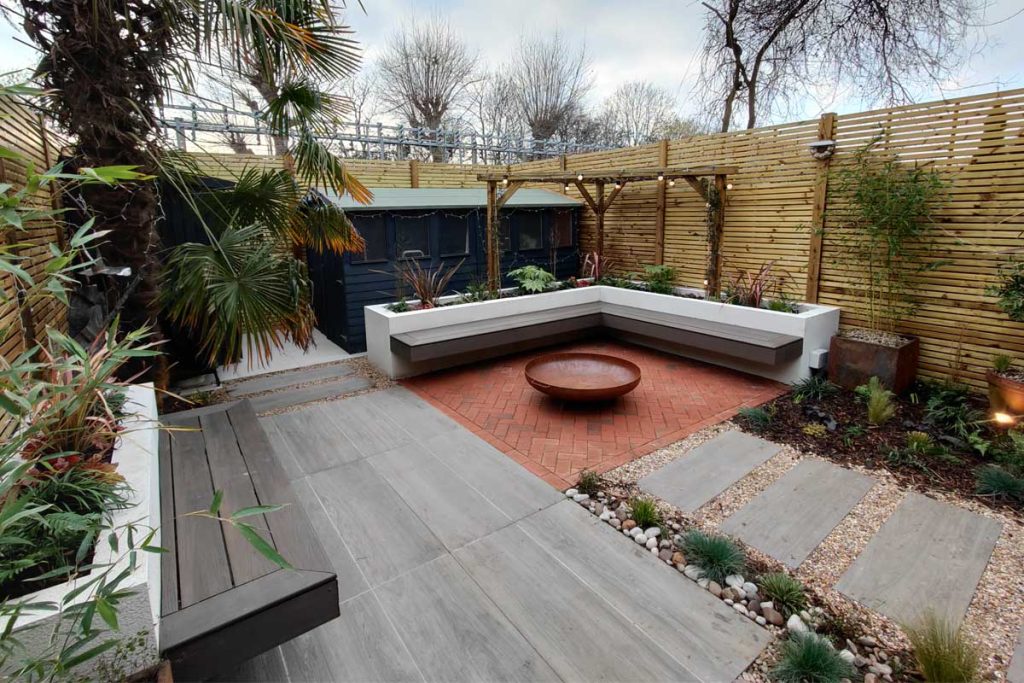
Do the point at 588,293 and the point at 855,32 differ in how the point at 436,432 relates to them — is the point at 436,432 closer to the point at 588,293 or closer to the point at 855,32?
the point at 588,293

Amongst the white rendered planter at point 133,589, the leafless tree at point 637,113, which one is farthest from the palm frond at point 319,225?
the leafless tree at point 637,113

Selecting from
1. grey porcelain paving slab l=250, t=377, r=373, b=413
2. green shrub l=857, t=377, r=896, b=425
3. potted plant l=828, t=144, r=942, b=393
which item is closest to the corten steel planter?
potted plant l=828, t=144, r=942, b=393

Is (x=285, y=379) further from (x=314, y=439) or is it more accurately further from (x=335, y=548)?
(x=335, y=548)

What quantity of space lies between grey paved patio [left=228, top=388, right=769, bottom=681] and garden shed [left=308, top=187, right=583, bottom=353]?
309 centimetres

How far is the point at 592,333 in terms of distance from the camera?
21.9ft

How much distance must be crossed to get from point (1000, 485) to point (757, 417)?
1452 millimetres

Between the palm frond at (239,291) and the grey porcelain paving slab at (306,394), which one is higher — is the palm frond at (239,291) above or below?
above

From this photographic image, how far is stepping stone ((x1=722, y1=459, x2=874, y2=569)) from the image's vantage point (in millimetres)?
2676

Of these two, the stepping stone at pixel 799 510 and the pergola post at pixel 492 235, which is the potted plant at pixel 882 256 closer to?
the stepping stone at pixel 799 510

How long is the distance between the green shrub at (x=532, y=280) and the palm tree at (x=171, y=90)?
316cm

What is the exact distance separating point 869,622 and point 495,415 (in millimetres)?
2774

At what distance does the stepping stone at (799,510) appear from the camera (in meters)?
2.68

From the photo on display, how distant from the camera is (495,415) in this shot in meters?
4.34

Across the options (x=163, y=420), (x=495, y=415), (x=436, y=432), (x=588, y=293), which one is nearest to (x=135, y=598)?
(x=163, y=420)
